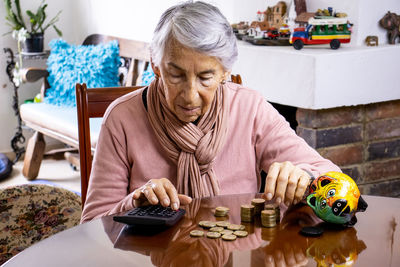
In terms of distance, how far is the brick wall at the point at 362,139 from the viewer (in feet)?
8.43

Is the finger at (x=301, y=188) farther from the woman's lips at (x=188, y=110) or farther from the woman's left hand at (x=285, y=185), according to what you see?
the woman's lips at (x=188, y=110)

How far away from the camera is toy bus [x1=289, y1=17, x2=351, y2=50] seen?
8.57 feet

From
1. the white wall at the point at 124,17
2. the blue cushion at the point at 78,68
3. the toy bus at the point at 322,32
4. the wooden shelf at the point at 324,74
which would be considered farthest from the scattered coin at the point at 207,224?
the blue cushion at the point at 78,68

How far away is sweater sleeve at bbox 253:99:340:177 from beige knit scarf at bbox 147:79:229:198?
0.12 metres

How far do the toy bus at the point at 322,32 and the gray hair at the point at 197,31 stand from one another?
3.84ft

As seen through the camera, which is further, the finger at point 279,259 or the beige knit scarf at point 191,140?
the beige knit scarf at point 191,140

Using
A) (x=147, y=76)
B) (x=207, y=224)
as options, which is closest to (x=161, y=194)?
(x=207, y=224)

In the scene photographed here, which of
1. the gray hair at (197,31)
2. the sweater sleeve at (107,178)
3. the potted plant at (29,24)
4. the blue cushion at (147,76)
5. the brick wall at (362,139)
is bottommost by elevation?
the brick wall at (362,139)

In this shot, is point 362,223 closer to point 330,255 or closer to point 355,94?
point 330,255

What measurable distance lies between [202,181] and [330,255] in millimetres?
558

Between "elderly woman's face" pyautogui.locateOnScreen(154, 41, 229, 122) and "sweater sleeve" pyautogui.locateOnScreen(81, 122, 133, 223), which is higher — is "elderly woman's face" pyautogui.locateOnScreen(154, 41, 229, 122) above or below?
above

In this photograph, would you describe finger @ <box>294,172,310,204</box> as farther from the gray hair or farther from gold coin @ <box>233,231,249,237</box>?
the gray hair

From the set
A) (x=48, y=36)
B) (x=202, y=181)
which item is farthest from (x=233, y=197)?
(x=48, y=36)

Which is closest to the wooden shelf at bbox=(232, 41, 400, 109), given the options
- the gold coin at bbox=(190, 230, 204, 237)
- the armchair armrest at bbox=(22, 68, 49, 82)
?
the gold coin at bbox=(190, 230, 204, 237)
